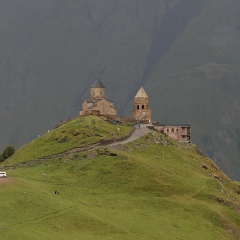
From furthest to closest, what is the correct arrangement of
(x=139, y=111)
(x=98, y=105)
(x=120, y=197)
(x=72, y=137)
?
(x=98, y=105), (x=139, y=111), (x=72, y=137), (x=120, y=197)

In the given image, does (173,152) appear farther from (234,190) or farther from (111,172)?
(111,172)

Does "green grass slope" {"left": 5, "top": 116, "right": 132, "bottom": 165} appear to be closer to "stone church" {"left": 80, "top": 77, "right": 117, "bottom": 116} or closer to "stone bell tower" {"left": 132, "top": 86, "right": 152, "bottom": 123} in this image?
"stone bell tower" {"left": 132, "top": 86, "right": 152, "bottom": 123}

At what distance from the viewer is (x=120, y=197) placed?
97.8m

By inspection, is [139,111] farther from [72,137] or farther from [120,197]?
[120,197]

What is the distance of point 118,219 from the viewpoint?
283ft

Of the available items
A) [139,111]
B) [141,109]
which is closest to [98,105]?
[139,111]

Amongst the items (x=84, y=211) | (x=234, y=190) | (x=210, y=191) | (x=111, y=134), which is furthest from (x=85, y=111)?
(x=84, y=211)

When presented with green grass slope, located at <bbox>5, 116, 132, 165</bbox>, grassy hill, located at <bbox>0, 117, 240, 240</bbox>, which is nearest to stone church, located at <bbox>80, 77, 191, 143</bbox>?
green grass slope, located at <bbox>5, 116, 132, 165</bbox>

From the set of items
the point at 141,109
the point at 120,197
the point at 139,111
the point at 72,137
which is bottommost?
the point at 120,197

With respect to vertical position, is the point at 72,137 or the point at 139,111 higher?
the point at 139,111

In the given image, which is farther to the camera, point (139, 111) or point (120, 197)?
point (139, 111)

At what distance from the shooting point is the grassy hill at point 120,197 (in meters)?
80.8

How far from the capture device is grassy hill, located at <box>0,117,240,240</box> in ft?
265

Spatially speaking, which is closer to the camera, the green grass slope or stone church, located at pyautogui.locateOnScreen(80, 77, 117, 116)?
the green grass slope
